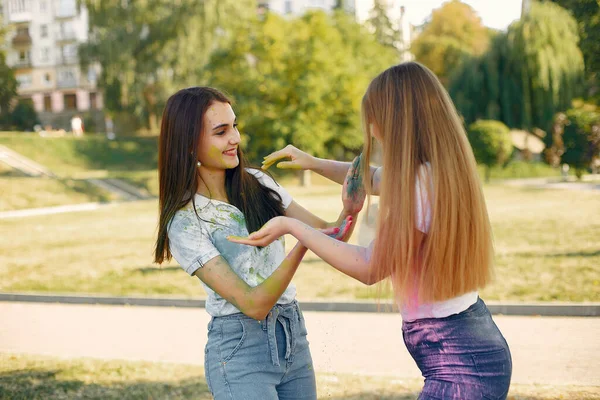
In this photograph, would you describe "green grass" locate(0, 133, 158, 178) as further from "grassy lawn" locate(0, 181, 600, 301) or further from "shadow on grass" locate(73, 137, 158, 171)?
"grassy lawn" locate(0, 181, 600, 301)

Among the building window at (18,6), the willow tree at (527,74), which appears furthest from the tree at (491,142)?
the building window at (18,6)

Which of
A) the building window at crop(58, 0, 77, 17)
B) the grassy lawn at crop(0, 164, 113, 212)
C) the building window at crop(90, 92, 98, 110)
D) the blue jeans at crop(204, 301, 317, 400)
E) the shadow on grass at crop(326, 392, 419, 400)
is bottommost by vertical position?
the building window at crop(90, 92, 98, 110)

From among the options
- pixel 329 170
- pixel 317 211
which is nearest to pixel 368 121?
pixel 329 170

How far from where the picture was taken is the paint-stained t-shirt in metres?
2.72

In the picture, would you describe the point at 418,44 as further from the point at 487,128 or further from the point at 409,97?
the point at 409,97

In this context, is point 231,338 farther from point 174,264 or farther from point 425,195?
point 174,264

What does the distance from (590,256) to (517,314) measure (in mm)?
3822

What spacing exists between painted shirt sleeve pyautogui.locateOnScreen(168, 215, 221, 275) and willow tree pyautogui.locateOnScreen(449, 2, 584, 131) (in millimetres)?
32496

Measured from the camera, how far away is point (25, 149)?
4219cm

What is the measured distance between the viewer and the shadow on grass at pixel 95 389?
540 centimetres

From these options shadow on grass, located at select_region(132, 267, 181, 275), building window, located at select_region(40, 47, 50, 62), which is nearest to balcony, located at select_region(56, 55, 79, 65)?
building window, located at select_region(40, 47, 50, 62)

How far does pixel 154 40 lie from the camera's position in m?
44.2

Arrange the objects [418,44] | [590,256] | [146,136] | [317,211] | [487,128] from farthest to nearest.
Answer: [418,44] → [146,136] → [487,128] → [317,211] → [590,256]

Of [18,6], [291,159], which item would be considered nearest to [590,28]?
[291,159]
